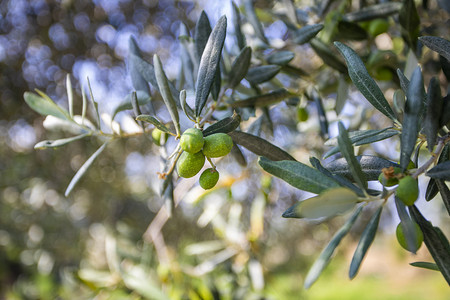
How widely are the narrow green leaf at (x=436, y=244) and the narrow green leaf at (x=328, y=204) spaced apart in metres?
0.17

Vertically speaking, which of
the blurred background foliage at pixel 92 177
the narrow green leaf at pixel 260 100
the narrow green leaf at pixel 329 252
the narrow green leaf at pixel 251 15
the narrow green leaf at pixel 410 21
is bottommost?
the blurred background foliage at pixel 92 177

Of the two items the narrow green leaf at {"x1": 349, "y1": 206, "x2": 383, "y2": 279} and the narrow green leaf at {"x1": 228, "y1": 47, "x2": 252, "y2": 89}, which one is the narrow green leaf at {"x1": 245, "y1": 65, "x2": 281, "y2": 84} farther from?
the narrow green leaf at {"x1": 349, "y1": 206, "x2": 383, "y2": 279}

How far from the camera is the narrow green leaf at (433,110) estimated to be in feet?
1.37

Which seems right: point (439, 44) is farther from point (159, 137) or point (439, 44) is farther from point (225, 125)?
point (159, 137)

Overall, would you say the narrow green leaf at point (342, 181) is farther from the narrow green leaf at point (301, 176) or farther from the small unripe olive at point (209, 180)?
the small unripe olive at point (209, 180)

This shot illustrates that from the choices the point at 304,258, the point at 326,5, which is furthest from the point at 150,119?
the point at 304,258

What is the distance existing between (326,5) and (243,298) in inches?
38.4

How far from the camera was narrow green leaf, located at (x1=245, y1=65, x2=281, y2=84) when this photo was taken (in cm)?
73

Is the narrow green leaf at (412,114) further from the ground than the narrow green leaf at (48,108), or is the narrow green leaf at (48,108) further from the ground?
the narrow green leaf at (412,114)

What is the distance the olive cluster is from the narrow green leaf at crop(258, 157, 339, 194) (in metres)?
0.06

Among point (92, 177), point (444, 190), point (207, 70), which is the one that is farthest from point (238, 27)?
point (92, 177)

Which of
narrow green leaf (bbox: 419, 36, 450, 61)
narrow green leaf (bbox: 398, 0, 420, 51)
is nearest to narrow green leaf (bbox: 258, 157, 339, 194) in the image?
narrow green leaf (bbox: 419, 36, 450, 61)

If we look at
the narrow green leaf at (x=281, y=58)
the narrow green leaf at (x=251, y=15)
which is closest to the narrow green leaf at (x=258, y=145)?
the narrow green leaf at (x=281, y=58)

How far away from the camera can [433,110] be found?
1.42ft
